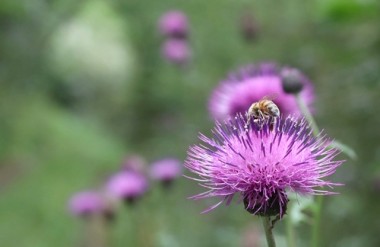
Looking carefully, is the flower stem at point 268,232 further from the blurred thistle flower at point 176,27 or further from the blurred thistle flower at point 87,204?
the blurred thistle flower at point 176,27

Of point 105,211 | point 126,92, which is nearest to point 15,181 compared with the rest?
point 126,92

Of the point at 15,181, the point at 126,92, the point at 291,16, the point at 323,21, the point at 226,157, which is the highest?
the point at 126,92

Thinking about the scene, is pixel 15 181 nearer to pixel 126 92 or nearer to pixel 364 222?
pixel 126 92

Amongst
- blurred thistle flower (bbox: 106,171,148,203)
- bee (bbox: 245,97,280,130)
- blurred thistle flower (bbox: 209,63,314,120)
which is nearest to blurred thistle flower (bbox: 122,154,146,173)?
blurred thistle flower (bbox: 106,171,148,203)

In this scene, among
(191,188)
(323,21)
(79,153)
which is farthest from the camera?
(79,153)

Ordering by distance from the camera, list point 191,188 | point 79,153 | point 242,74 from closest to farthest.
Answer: point 242,74 < point 191,188 < point 79,153
